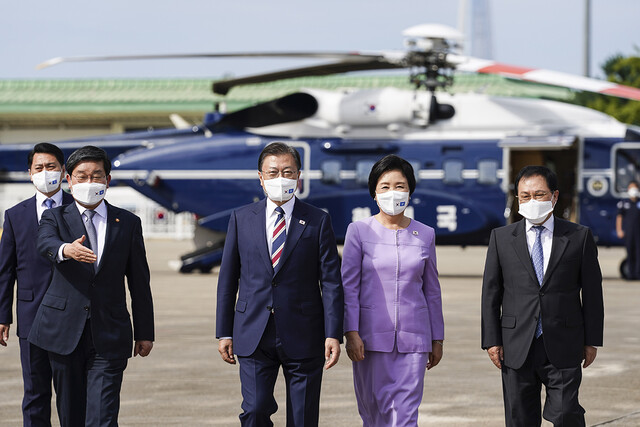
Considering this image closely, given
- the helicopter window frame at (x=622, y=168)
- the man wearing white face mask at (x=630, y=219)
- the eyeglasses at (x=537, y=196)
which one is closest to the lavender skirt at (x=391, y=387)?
the eyeglasses at (x=537, y=196)

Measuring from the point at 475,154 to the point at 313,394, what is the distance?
13.9 m

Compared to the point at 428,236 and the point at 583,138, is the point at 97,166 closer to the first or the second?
the point at 428,236

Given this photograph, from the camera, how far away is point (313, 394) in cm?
562

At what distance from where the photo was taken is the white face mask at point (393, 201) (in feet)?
19.3

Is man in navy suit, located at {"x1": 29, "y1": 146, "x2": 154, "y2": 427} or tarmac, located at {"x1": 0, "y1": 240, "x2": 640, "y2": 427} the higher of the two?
man in navy suit, located at {"x1": 29, "y1": 146, "x2": 154, "y2": 427}

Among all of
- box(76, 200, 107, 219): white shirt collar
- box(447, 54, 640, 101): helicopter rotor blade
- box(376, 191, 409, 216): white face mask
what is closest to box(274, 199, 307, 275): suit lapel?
box(376, 191, 409, 216): white face mask

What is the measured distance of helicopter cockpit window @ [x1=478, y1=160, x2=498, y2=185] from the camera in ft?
62.3

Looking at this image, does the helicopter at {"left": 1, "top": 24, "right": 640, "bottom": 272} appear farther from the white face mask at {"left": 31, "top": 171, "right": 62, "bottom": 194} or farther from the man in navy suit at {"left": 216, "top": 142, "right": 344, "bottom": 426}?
the man in navy suit at {"left": 216, "top": 142, "right": 344, "bottom": 426}

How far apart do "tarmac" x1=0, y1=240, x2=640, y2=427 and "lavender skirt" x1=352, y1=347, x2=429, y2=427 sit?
1.44 m

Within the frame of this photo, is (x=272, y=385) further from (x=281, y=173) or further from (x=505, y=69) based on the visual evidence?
(x=505, y=69)

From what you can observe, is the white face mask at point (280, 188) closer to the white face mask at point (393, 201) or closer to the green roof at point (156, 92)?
the white face mask at point (393, 201)

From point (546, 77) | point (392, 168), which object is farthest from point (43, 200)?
point (546, 77)

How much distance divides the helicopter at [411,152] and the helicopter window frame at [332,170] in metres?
0.02

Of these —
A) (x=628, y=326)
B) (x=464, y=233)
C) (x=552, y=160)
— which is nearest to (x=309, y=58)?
(x=464, y=233)
